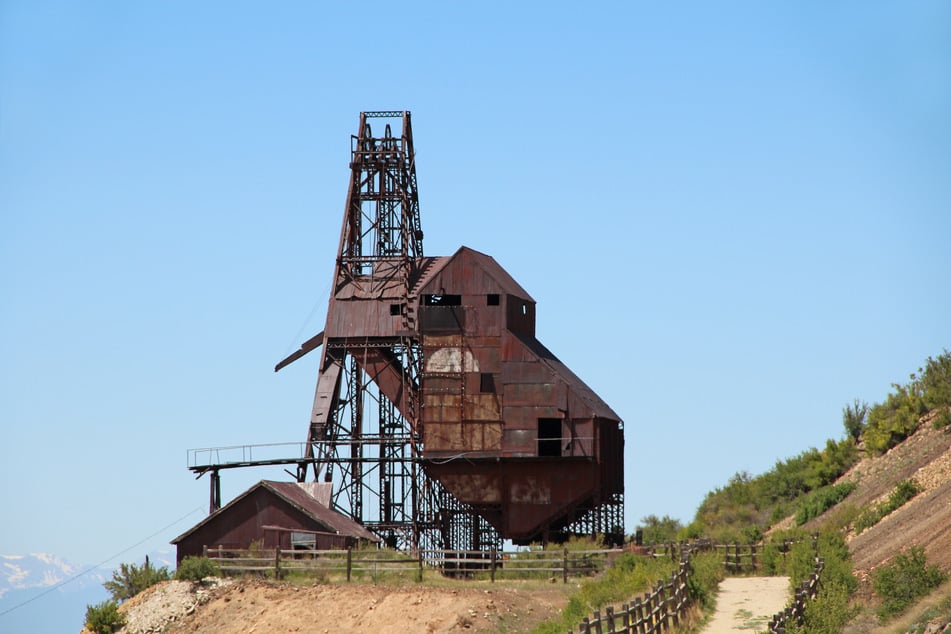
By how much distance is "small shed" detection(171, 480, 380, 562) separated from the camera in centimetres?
5419

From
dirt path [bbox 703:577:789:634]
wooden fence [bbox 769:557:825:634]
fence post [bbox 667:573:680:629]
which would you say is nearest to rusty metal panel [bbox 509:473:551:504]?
dirt path [bbox 703:577:789:634]

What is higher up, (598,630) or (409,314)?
(409,314)

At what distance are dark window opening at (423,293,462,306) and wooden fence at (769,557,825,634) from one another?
72.8 feet

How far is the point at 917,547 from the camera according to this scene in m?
40.0

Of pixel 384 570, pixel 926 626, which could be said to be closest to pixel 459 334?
pixel 384 570

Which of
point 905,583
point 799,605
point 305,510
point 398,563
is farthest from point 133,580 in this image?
point 905,583

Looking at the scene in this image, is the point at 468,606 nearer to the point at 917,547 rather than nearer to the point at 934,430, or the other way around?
the point at 917,547

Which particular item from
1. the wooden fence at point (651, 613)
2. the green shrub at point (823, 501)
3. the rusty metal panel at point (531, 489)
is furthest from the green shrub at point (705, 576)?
the green shrub at point (823, 501)

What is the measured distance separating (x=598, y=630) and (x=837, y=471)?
39.5 meters

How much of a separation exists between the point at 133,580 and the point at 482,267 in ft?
60.8

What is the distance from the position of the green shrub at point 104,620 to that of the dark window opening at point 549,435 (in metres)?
17.8

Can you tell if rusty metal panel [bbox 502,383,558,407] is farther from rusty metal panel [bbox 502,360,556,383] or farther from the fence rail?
the fence rail

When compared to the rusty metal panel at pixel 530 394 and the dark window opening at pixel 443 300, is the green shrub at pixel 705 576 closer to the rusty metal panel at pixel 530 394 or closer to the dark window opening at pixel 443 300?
the rusty metal panel at pixel 530 394

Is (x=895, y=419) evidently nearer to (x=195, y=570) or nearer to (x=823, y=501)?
(x=823, y=501)
